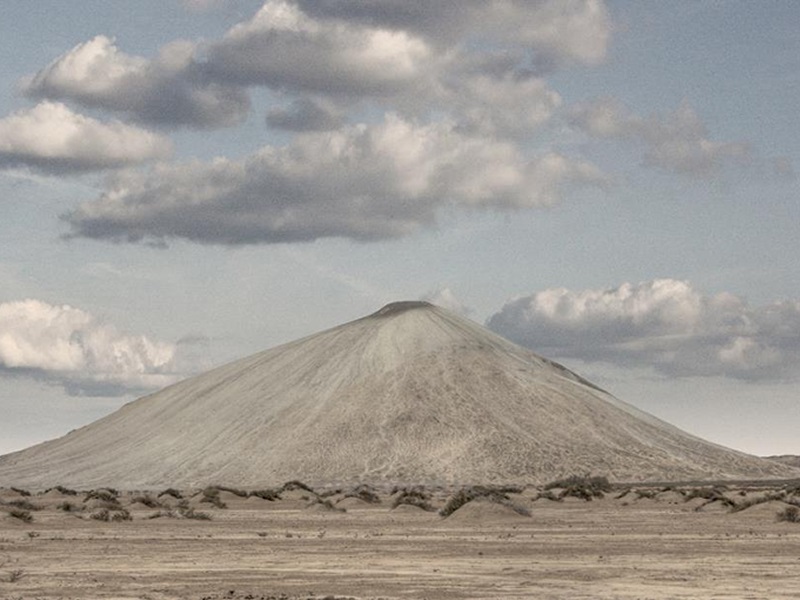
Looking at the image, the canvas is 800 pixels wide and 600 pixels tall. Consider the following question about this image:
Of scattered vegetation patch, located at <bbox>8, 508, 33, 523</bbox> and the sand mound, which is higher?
scattered vegetation patch, located at <bbox>8, 508, 33, 523</bbox>

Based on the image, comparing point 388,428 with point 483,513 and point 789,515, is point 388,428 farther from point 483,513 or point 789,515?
point 789,515

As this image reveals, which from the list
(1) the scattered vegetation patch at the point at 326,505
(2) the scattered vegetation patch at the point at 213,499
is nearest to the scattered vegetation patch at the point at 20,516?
(1) the scattered vegetation patch at the point at 326,505

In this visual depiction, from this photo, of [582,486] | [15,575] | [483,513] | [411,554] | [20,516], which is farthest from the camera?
[582,486]

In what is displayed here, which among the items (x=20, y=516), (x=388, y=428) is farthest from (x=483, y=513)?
(x=388, y=428)

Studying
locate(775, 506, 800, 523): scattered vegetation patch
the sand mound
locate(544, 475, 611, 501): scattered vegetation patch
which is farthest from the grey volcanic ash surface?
locate(775, 506, 800, 523): scattered vegetation patch

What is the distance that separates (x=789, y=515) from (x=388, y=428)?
112m

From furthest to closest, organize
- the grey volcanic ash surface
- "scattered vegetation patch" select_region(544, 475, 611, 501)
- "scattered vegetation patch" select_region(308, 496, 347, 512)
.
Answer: the grey volcanic ash surface
"scattered vegetation patch" select_region(544, 475, 611, 501)
"scattered vegetation patch" select_region(308, 496, 347, 512)

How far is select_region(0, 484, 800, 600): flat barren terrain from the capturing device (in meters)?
23.5

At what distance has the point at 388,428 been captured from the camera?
158 meters

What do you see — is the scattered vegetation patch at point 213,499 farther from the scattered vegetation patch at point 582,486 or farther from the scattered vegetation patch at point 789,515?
the scattered vegetation patch at point 789,515

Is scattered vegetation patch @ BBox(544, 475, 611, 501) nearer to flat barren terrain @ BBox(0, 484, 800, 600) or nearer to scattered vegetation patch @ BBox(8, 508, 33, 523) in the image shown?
flat barren terrain @ BBox(0, 484, 800, 600)

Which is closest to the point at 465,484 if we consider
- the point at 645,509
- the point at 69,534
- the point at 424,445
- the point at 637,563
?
the point at 424,445

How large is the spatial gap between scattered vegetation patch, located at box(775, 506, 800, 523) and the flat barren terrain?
639 millimetres

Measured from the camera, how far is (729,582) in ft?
79.5
